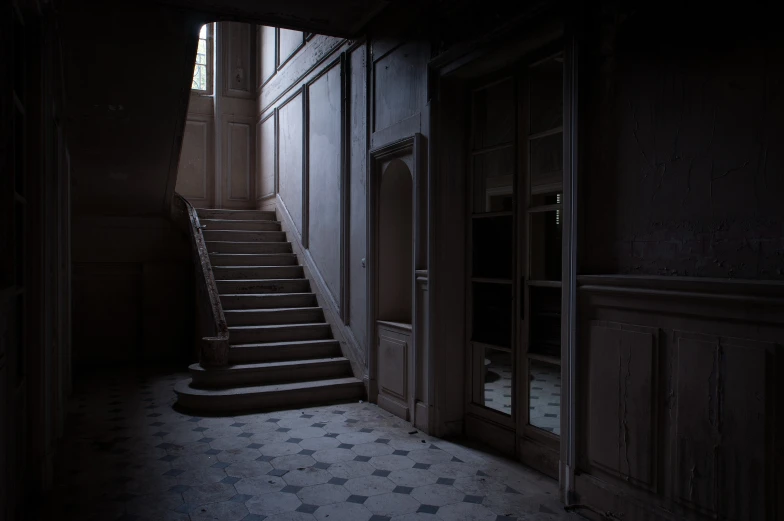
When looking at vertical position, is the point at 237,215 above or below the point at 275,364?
above

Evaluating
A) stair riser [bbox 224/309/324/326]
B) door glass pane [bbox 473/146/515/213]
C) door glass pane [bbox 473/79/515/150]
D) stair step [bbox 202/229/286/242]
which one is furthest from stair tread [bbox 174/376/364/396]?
stair step [bbox 202/229/286/242]

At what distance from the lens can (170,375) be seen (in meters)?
7.35

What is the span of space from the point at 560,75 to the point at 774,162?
78.8 inches

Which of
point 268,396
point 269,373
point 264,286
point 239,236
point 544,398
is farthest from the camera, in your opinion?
point 239,236

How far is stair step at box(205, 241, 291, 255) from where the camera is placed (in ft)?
26.3

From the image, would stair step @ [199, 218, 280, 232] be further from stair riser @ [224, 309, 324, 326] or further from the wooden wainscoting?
the wooden wainscoting

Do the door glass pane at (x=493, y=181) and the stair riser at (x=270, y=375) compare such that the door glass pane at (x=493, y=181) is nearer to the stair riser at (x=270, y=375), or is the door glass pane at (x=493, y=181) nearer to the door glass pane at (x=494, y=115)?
the door glass pane at (x=494, y=115)

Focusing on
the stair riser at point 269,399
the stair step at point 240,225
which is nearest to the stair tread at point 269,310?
the stair riser at point 269,399

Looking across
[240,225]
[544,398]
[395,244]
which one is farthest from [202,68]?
[544,398]

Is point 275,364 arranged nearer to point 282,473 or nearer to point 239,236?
point 282,473

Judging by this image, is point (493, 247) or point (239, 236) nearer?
point (493, 247)

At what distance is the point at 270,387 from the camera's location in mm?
5785

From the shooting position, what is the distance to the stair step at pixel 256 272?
295 inches

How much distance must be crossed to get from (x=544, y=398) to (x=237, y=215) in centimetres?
579
